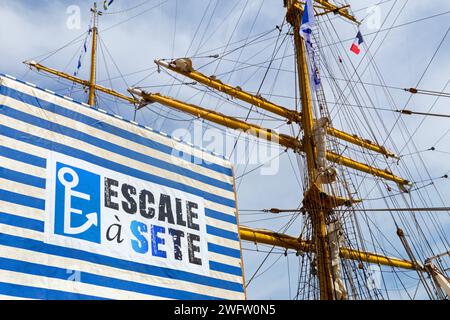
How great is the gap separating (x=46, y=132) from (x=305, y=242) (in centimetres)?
1582

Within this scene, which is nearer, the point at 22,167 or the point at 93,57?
the point at 22,167

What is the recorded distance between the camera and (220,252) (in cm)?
849

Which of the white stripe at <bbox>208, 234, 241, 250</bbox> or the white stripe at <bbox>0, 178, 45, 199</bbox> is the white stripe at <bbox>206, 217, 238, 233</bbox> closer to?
the white stripe at <bbox>208, 234, 241, 250</bbox>

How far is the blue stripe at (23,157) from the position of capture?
657 cm

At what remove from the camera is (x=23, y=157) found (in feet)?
22.0

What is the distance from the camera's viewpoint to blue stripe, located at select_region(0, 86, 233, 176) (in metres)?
7.04

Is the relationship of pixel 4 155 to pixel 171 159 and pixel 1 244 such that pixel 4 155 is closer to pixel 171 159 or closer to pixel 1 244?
pixel 1 244

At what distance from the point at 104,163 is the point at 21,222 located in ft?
4.93

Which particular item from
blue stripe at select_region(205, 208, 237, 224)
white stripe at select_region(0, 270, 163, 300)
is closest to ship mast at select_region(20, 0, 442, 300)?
blue stripe at select_region(205, 208, 237, 224)

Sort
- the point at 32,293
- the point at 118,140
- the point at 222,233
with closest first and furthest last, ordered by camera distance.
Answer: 1. the point at 32,293
2. the point at 118,140
3. the point at 222,233

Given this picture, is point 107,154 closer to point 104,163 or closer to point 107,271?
point 104,163

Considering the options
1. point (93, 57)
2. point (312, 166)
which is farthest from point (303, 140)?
point (93, 57)
